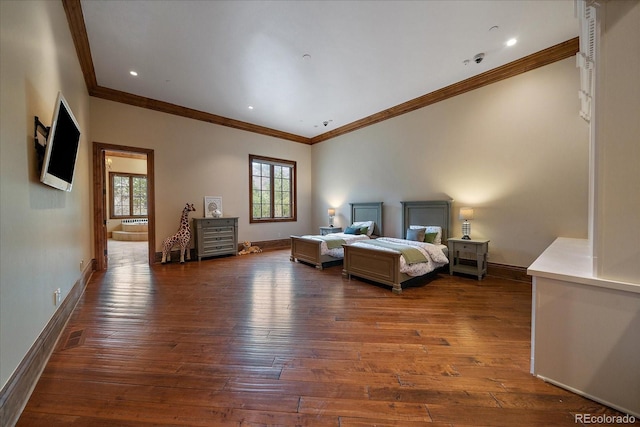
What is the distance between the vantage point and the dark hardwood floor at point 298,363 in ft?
4.45

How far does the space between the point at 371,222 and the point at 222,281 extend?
11.3ft

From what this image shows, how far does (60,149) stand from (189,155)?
373 cm

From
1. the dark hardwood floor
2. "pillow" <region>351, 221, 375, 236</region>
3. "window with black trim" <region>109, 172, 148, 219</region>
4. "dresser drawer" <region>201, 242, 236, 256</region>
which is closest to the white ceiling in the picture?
"pillow" <region>351, 221, 375, 236</region>

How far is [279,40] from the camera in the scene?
314cm

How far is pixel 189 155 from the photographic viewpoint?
5586mm

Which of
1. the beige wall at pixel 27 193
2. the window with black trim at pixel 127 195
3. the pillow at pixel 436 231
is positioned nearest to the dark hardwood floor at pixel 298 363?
the beige wall at pixel 27 193

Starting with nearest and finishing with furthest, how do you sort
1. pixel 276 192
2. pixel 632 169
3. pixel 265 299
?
pixel 632 169 < pixel 265 299 < pixel 276 192

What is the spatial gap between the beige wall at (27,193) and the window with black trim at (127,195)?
8330mm

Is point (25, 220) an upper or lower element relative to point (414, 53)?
lower

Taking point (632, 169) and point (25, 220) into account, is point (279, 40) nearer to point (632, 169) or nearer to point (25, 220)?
point (25, 220)

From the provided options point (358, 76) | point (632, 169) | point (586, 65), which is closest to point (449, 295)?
point (632, 169)

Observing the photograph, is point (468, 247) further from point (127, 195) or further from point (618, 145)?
point (127, 195)

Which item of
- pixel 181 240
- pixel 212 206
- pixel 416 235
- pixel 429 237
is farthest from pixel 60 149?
pixel 429 237

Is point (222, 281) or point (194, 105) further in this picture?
point (194, 105)
